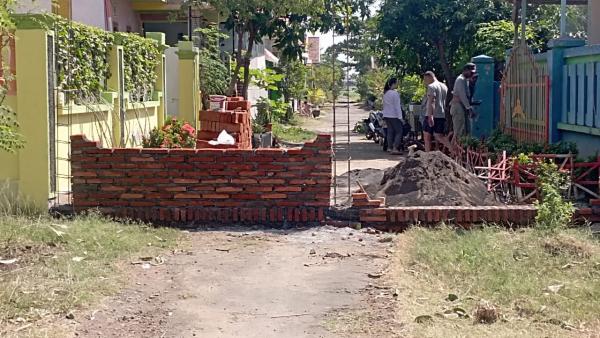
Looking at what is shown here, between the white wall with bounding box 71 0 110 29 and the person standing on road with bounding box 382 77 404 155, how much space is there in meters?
6.57

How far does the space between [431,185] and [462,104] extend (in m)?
5.72

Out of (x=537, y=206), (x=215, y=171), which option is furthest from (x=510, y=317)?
(x=215, y=171)

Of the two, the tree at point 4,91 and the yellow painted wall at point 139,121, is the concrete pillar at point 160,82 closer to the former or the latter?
the yellow painted wall at point 139,121

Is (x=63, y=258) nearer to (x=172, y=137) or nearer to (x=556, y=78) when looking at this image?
(x=172, y=137)

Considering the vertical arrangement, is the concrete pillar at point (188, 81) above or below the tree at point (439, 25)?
below

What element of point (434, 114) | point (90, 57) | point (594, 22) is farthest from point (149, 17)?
point (594, 22)

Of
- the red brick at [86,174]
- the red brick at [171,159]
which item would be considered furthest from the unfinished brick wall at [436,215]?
the red brick at [86,174]

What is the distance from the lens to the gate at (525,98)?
42.1ft

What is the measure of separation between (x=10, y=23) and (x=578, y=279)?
496cm

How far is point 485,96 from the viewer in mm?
16469

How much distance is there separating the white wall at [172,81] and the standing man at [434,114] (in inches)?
239

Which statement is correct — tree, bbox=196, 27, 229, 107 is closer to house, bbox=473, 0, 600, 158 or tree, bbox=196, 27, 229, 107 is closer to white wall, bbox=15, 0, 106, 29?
white wall, bbox=15, 0, 106, 29

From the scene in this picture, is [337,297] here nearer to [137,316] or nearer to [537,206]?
[137,316]

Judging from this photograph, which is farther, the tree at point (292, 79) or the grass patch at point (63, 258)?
the tree at point (292, 79)
